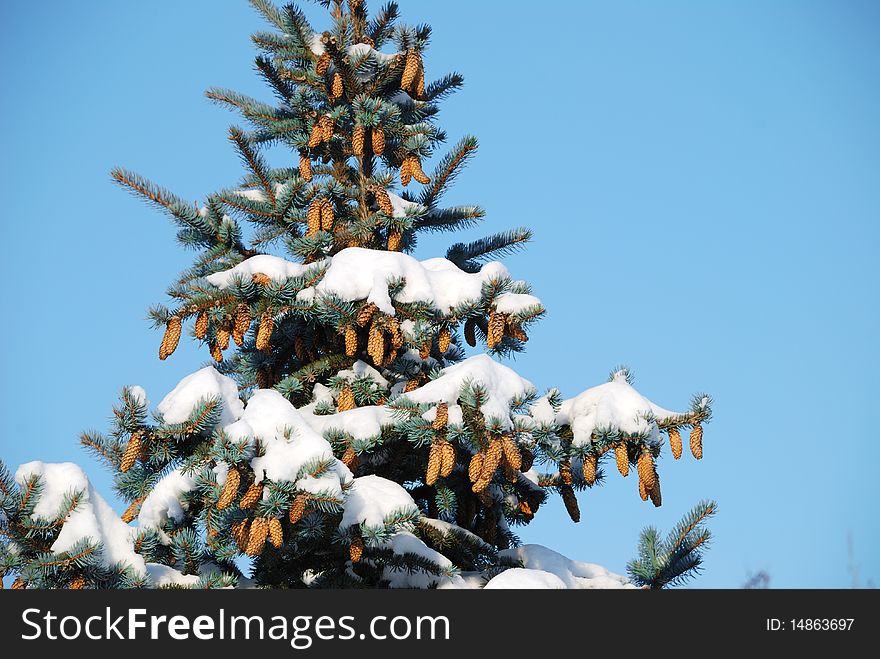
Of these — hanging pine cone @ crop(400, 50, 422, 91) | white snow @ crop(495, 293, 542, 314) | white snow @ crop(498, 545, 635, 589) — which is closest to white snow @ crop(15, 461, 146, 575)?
white snow @ crop(498, 545, 635, 589)

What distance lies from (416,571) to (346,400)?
166 centimetres

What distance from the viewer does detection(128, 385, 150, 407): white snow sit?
7.07m

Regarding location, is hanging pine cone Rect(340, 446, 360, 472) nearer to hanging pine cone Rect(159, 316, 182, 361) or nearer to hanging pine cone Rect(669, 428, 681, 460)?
hanging pine cone Rect(159, 316, 182, 361)

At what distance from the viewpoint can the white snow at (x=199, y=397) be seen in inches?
281

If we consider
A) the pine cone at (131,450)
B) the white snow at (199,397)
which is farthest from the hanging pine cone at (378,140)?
the pine cone at (131,450)

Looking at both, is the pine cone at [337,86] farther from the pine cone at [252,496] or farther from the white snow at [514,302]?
the pine cone at [252,496]

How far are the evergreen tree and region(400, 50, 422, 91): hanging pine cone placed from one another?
0.10 feet

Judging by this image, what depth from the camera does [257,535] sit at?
593cm

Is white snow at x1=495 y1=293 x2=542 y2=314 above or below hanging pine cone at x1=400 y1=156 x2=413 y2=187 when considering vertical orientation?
below

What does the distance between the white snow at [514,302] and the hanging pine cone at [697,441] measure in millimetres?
1581

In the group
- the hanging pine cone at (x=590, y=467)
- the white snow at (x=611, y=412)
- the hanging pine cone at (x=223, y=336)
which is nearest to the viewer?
the white snow at (x=611, y=412)
